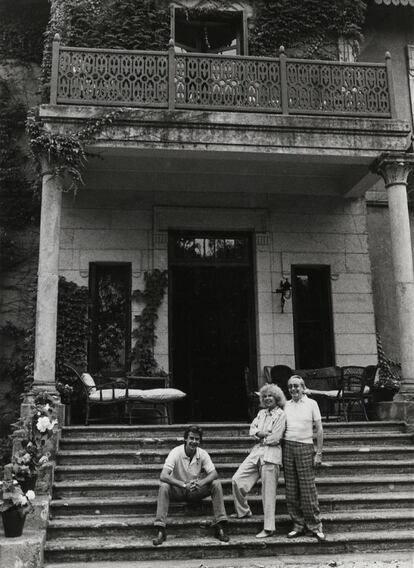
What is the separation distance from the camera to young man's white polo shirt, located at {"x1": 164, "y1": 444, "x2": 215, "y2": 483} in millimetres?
6718

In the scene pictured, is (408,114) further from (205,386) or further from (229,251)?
(205,386)

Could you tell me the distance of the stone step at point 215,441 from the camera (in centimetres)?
824

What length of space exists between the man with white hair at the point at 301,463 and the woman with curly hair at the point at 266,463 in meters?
0.11

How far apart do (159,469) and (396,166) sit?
6.17m

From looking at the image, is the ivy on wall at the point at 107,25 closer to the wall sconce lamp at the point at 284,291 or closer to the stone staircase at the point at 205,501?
the wall sconce lamp at the point at 284,291

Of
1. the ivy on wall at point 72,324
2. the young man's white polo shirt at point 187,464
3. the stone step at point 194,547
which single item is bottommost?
the stone step at point 194,547

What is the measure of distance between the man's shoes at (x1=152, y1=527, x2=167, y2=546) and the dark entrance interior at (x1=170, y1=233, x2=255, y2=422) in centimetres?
545

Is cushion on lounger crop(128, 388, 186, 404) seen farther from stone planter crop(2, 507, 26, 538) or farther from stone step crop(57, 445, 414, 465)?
stone planter crop(2, 507, 26, 538)

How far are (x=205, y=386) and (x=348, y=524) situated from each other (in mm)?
5463

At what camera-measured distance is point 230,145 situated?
9.75 metres

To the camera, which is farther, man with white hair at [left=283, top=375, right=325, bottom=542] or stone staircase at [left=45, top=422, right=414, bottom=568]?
man with white hair at [left=283, top=375, right=325, bottom=542]

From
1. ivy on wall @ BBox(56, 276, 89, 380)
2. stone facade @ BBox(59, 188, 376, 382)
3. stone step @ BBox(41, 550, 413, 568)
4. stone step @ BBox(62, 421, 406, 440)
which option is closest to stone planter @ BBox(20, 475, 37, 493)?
stone step @ BBox(41, 550, 413, 568)

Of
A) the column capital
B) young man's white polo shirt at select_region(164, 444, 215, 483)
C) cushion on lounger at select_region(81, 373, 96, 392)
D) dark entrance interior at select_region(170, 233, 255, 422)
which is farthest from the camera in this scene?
dark entrance interior at select_region(170, 233, 255, 422)

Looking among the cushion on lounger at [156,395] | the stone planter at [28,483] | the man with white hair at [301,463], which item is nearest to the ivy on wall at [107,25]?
the cushion on lounger at [156,395]
